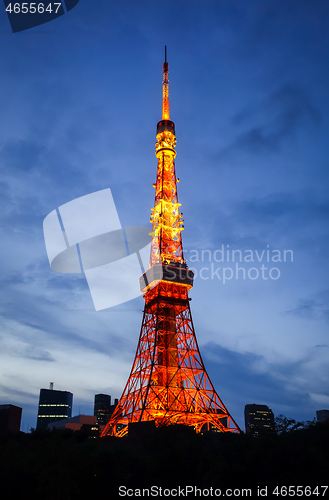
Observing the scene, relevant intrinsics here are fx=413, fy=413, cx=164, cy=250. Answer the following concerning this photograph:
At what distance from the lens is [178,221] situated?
64.7 m

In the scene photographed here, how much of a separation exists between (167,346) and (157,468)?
28205 millimetres

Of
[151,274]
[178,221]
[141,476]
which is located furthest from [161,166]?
[141,476]

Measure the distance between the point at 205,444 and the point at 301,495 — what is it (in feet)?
35.2

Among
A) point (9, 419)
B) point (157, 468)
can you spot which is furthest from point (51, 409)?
point (157, 468)

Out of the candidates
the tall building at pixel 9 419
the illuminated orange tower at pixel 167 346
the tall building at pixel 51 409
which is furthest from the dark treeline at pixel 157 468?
the tall building at pixel 51 409

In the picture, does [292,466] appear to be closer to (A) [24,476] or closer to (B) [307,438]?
(B) [307,438]

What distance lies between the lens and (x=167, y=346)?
56094 mm

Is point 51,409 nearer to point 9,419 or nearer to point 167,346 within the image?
point 9,419

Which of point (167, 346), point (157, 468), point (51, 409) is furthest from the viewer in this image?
point (51, 409)

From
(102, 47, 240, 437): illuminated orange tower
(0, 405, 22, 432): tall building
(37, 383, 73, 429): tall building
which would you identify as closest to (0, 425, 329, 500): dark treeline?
(102, 47, 240, 437): illuminated orange tower

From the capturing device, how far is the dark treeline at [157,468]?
2491 centimetres

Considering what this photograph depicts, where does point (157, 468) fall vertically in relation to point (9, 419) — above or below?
below

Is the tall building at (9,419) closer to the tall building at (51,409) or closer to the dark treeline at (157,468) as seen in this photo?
the dark treeline at (157,468)

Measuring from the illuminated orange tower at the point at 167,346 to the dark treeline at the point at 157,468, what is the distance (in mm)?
19559
